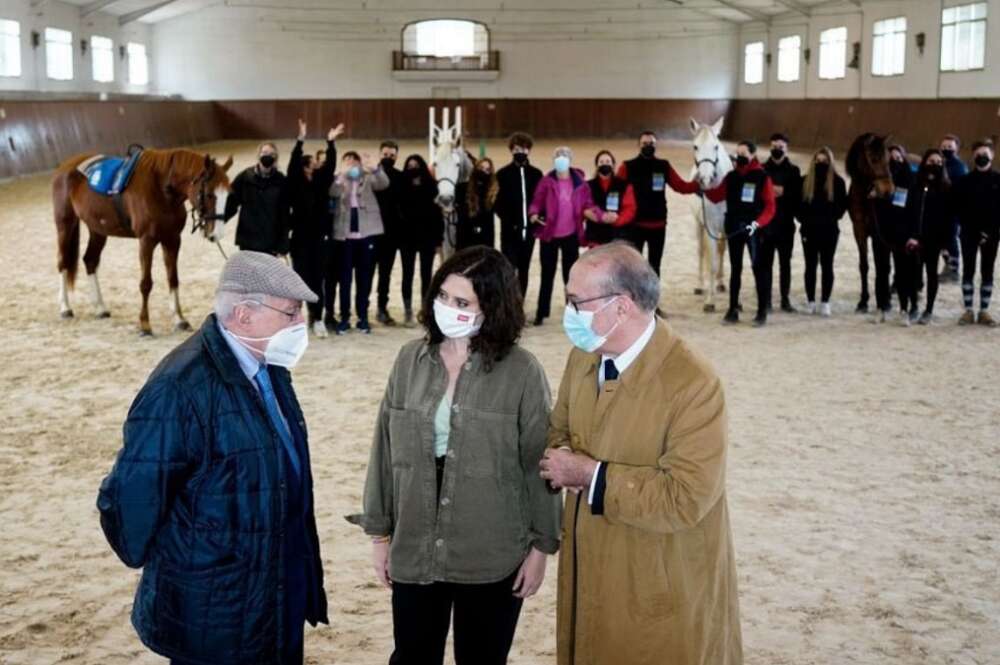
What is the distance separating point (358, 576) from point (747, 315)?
7.23m

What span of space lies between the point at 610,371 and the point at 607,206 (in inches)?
313

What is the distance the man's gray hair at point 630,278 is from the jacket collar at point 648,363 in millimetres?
81

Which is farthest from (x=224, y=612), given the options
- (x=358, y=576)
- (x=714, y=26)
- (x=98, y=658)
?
(x=714, y=26)

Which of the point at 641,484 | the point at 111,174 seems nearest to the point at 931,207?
the point at 111,174

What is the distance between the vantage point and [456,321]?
321 cm

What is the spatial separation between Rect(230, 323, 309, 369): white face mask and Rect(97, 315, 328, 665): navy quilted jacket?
127mm

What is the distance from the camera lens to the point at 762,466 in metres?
6.73

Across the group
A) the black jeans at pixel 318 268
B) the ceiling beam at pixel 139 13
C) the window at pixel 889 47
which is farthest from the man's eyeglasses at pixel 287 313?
the ceiling beam at pixel 139 13

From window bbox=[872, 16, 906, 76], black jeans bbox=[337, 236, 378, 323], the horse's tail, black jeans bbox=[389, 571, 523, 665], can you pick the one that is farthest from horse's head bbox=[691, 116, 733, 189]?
window bbox=[872, 16, 906, 76]

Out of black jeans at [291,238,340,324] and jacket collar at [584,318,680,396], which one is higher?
jacket collar at [584,318,680,396]

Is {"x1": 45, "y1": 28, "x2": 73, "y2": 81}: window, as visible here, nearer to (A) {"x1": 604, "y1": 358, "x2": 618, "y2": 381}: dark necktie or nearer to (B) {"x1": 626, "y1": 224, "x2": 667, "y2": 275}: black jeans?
(B) {"x1": 626, "y1": 224, "x2": 667, "y2": 275}: black jeans

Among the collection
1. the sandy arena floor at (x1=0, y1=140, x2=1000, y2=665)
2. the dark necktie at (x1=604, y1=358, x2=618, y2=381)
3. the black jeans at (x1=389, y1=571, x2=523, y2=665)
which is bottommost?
the sandy arena floor at (x1=0, y1=140, x2=1000, y2=665)

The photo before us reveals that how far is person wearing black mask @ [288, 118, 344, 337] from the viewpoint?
9.72 meters

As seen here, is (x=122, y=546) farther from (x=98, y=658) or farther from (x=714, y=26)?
(x=714, y=26)
